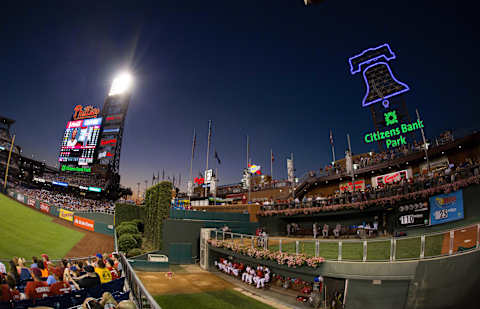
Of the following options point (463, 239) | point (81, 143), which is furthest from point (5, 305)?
point (81, 143)

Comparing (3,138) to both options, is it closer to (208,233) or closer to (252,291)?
(208,233)

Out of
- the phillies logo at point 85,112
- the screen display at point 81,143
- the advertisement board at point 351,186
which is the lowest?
the advertisement board at point 351,186

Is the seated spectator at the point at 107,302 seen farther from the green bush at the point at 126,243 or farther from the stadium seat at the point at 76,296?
the green bush at the point at 126,243

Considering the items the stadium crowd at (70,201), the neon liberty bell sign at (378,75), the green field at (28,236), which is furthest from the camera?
the stadium crowd at (70,201)

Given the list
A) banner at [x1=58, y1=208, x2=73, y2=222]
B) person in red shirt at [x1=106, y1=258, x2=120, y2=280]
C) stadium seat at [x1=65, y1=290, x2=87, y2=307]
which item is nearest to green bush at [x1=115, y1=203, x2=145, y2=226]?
banner at [x1=58, y1=208, x2=73, y2=222]

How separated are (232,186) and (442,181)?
50.6 m

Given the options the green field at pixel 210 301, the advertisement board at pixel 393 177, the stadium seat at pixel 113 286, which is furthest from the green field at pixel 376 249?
the advertisement board at pixel 393 177

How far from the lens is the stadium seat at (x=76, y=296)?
679 cm

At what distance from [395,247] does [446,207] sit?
10.2 metres

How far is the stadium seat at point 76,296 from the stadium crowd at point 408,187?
21133mm

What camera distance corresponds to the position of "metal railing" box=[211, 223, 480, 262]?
9.66 metres

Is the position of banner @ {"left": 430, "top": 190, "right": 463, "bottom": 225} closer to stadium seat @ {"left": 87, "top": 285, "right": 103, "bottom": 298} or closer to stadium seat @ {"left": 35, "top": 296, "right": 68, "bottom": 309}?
stadium seat @ {"left": 87, "top": 285, "right": 103, "bottom": 298}

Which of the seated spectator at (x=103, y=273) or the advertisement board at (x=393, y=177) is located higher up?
the advertisement board at (x=393, y=177)

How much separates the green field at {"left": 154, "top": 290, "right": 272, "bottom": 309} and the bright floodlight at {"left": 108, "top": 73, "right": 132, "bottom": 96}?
64.2 m
